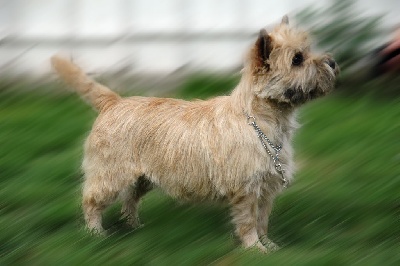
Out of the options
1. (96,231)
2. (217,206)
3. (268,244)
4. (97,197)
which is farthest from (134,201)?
(268,244)

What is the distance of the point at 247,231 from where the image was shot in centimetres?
533

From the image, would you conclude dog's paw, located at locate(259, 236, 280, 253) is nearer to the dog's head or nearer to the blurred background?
the blurred background

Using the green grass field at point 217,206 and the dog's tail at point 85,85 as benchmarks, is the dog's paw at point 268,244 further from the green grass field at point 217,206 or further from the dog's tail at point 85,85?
the dog's tail at point 85,85

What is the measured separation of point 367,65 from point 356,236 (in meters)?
2.39

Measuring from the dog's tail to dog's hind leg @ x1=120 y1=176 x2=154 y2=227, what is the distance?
0.46 metres

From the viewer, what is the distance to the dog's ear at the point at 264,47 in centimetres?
509

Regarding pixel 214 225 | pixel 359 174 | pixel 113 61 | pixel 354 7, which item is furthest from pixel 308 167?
pixel 113 61

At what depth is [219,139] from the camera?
5.30 m

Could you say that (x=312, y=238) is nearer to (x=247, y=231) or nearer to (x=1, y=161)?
(x=247, y=231)

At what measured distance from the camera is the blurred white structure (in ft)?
26.2

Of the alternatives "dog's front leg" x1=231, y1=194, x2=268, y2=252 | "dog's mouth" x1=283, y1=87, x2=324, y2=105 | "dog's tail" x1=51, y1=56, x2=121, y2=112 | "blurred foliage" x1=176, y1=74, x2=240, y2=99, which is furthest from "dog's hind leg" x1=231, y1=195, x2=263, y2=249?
"blurred foliage" x1=176, y1=74, x2=240, y2=99

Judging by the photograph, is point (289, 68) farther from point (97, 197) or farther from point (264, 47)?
point (97, 197)

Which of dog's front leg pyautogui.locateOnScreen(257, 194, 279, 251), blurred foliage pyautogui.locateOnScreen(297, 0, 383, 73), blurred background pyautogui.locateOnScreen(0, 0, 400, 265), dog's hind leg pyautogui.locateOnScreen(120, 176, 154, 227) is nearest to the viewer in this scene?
blurred background pyautogui.locateOnScreen(0, 0, 400, 265)

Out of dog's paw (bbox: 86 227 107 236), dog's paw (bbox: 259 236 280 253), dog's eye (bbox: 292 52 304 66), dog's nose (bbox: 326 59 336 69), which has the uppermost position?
dog's eye (bbox: 292 52 304 66)
